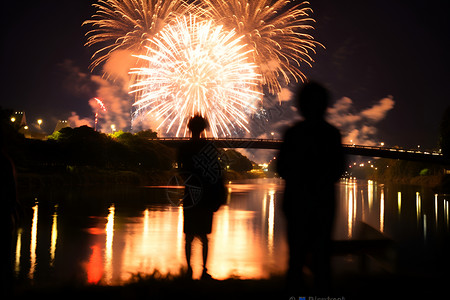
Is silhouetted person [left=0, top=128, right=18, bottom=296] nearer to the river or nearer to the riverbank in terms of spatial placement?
the riverbank

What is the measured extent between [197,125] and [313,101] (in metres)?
Answer: 2.61

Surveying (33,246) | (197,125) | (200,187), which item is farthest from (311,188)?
(33,246)

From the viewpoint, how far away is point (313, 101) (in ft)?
15.1

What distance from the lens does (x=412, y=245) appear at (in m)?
11.3

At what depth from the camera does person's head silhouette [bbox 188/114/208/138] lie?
671 centimetres

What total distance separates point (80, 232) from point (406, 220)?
14.1 metres

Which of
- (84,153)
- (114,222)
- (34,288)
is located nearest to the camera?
(34,288)

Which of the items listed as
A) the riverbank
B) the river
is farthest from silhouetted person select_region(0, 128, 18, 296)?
the river

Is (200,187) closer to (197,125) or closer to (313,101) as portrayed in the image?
(197,125)

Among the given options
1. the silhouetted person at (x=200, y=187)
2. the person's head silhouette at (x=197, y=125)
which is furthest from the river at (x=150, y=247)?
the person's head silhouette at (x=197, y=125)

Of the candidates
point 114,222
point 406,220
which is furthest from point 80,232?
point 406,220

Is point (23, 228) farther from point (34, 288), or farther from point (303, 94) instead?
point (303, 94)

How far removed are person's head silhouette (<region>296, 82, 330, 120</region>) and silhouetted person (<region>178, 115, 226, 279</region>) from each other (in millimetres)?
1977

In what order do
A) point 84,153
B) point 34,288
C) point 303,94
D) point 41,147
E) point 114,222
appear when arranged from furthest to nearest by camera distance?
point 84,153 → point 41,147 → point 114,222 → point 34,288 → point 303,94
